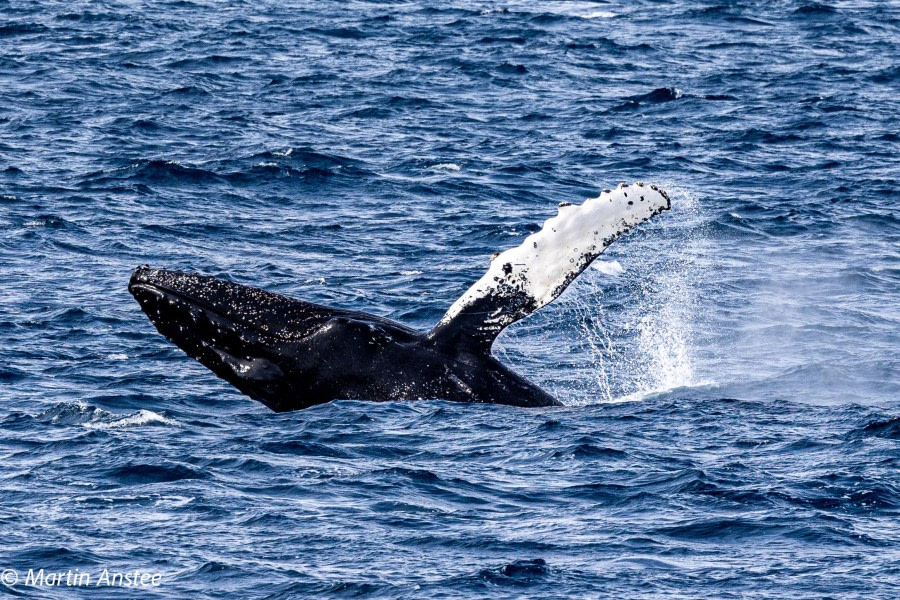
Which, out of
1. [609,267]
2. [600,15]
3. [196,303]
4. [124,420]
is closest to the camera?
→ [196,303]

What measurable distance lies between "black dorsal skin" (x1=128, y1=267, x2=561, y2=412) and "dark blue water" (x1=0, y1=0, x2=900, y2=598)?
0.42 m

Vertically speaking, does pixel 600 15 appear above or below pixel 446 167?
above

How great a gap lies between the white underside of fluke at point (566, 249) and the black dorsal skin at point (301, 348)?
1.58 metres

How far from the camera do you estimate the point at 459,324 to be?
65.6ft

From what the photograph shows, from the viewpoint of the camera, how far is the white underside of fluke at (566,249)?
62.3 ft

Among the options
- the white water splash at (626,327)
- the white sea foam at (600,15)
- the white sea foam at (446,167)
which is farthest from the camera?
the white sea foam at (600,15)

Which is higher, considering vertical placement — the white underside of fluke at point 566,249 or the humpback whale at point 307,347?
the white underside of fluke at point 566,249

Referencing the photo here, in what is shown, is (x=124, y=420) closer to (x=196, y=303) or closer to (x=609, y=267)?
(x=196, y=303)

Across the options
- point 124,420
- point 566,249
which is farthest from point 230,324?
point 566,249

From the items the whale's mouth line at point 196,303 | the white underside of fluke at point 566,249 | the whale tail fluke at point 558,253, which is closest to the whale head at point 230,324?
the whale's mouth line at point 196,303

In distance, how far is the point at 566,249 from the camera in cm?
1912

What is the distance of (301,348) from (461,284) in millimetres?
11755

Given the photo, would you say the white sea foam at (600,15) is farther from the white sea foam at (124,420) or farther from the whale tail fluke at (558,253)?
the whale tail fluke at (558,253)

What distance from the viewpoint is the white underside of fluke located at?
19000 mm
